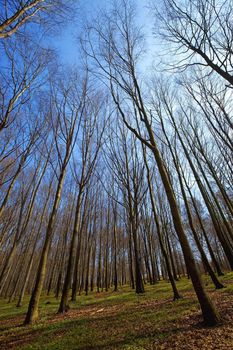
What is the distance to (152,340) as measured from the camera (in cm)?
332

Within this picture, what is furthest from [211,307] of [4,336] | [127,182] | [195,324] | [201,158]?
[201,158]

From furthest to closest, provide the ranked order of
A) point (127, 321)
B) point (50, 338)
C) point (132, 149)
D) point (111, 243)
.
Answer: point (111, 243), point (132, 149), point (127, 321), point (50, 338)

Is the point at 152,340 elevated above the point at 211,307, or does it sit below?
below

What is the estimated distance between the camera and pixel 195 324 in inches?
144

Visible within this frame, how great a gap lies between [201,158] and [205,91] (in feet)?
13.3

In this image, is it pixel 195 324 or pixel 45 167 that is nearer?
pixel 195 324

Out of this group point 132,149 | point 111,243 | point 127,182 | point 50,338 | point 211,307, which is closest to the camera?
point 211,307

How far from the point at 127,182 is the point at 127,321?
21.2 ft

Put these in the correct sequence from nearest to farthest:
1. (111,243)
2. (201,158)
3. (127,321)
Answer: (127,321) → (201,158) → (111,243)

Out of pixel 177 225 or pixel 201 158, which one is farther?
pixel 201 158

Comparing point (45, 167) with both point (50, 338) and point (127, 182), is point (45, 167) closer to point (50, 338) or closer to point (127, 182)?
point (127, 182)

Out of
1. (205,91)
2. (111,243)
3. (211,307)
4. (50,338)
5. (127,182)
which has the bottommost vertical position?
(50,338)

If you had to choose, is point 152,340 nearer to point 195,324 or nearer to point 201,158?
point 195,324

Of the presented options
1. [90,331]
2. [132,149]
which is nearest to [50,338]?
[90,331]
